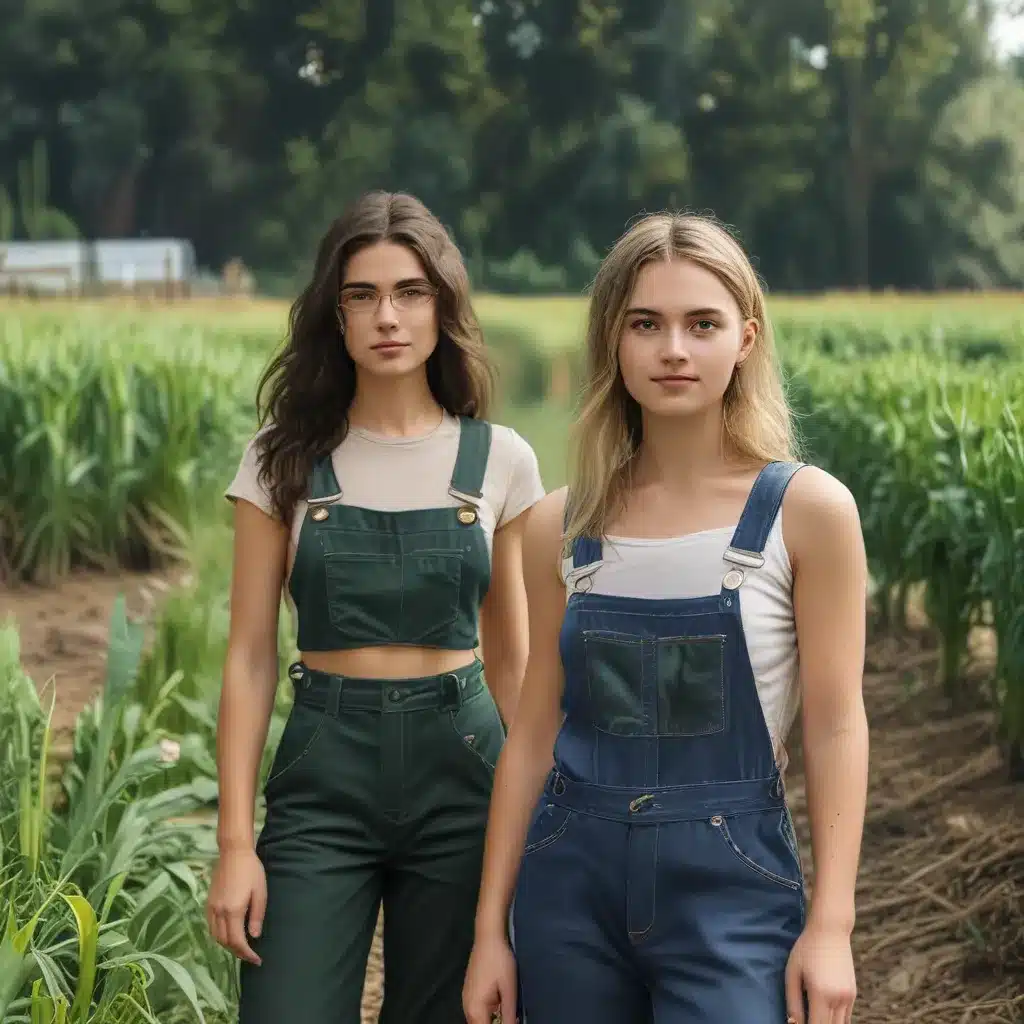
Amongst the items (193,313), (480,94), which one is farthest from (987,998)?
(480,94)

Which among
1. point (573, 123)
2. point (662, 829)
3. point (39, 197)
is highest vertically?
point (573, 123)

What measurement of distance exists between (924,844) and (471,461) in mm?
2471

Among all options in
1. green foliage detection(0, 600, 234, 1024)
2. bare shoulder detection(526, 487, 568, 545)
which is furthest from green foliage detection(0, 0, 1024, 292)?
bare shoulder detection(526, 487, 568, 545)

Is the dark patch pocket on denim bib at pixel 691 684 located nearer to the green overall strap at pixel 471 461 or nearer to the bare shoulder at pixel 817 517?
the bare shoulder at pixel 817 517

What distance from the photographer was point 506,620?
7.46 ft

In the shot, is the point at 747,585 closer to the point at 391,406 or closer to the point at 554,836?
the point at 554,836

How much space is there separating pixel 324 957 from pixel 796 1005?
0.65 metres

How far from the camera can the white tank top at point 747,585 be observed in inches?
65.3


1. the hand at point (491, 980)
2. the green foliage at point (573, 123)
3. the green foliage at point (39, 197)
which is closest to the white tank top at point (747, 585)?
the hand at point (491, 980)

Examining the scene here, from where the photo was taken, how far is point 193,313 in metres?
21.3

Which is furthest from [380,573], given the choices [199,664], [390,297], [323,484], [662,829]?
[199,664]

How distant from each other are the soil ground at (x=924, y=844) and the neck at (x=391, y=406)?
167 centimetres

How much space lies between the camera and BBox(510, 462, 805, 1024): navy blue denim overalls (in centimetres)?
160

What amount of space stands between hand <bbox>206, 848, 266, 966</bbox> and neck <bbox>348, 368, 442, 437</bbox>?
581mm
